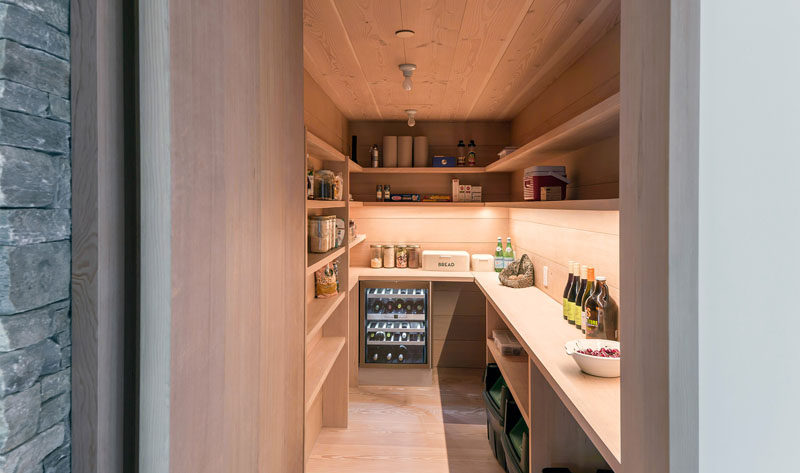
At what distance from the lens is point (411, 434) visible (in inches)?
122

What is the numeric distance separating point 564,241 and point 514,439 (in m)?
1.22

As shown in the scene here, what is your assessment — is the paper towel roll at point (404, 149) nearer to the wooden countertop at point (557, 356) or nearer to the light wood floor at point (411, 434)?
the wooden countertop at point (557, 356)

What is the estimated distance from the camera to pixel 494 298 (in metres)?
3.05

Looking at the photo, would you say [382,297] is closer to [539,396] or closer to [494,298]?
[494,298]

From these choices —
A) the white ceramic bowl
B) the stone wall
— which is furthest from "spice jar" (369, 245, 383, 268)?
the stone wall

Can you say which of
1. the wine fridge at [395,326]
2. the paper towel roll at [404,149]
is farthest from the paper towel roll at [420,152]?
the wine fridge at [395,326]

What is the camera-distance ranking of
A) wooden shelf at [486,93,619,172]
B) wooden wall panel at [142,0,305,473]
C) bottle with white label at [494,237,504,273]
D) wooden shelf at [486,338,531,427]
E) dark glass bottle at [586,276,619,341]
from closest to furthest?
1. wooden wall panel at [142,0,305,473]
2. wooden shelf at [486,93,619,172]
3. dark glass bottle at [586,276,619,341]
4. wooden shelf at [486,338,531,427]
5. bottle with white label at [494,237,504,273]

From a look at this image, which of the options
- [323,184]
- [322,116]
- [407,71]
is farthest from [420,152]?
[323,184]

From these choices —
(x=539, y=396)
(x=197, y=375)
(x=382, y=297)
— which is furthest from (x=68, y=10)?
(x=382, y=297)

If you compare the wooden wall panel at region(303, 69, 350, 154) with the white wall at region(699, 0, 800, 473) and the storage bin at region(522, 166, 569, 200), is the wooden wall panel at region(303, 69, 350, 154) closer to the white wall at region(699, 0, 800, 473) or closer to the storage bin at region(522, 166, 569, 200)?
the storage bin at region(522, 166, 569, 200)

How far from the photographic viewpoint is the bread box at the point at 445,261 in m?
4.04

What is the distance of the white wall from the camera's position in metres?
0.62

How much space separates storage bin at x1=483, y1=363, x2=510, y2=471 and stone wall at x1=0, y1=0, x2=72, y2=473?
7.59 ft

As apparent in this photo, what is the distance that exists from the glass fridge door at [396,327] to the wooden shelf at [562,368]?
0.90 m
